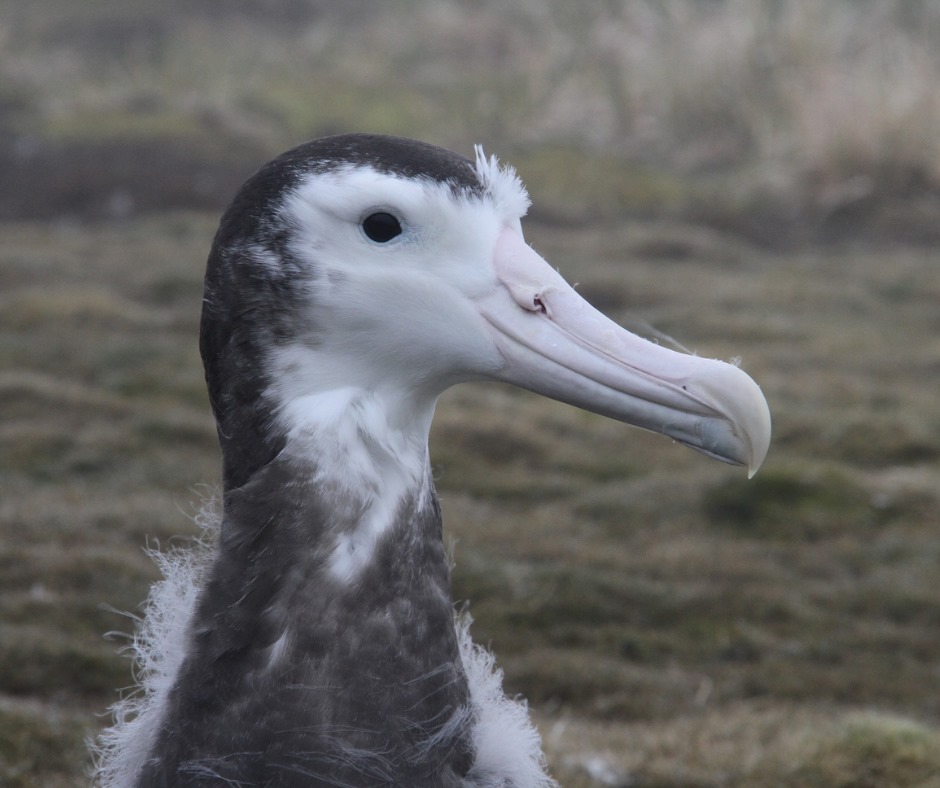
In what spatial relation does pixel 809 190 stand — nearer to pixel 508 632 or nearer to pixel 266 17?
pixel 508 632

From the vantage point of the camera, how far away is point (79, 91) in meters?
12.0

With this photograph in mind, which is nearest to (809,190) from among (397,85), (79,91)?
(397,85)

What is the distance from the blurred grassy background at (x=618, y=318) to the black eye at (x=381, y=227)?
1.61 meters

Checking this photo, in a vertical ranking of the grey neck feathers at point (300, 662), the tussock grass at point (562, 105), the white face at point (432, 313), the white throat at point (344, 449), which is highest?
the tussock grass at point (562, 105)

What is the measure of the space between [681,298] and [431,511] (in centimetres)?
633

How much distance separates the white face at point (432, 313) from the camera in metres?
1.76

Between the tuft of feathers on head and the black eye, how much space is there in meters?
0.15

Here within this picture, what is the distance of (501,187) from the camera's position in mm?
1848

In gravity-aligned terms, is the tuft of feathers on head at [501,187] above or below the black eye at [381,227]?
above

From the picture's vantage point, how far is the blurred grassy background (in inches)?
143

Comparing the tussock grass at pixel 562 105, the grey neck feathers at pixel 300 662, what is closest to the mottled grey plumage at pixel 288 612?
the grey neck feathers at pixel 300 662

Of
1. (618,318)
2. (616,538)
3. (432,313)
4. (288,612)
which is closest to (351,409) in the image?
(432,313)

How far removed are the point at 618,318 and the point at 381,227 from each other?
19.5 ft

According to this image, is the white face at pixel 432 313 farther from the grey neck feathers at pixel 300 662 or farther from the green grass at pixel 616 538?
the green grass at pixel 616 538
